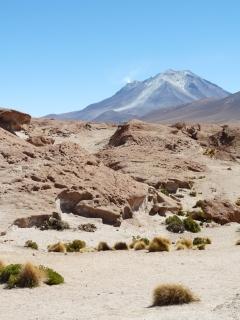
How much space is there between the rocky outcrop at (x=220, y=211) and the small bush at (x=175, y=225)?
10.2ft

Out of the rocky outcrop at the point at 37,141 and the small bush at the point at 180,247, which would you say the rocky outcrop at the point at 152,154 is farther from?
the small bush at the point at 180,247

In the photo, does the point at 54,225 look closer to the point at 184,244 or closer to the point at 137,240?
the point at 137,240

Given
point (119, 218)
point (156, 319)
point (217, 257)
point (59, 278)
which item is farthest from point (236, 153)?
point (156, 319)

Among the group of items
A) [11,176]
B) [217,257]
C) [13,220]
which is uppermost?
[11,176]

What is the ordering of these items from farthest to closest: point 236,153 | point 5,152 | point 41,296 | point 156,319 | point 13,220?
point 236,153
point 5,152
point 13,220
point 41,296
point 156,319

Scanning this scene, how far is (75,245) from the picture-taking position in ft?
73.4

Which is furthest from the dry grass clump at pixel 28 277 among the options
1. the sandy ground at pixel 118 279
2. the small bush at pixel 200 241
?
the small bush at pixel 200 241

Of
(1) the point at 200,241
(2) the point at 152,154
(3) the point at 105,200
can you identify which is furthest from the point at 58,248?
(2) the point at 152,154

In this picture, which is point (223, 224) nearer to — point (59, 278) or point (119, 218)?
point (119, 218)

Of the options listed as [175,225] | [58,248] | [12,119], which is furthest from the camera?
[12,119]

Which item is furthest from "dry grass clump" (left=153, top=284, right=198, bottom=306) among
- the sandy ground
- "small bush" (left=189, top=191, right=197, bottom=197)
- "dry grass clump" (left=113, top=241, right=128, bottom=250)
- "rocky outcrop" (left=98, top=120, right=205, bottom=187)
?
"rocky outcrop" (left=98, top=120, right=205, bottom=187)

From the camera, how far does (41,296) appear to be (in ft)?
47.1

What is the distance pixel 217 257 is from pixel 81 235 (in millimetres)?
6253

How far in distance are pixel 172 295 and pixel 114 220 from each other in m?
14.2
